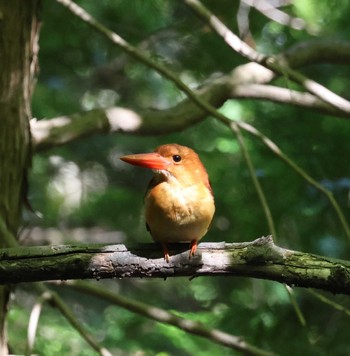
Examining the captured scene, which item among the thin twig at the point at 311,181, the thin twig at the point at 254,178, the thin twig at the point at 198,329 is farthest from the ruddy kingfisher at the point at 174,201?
the thin twig at the point at 198,329

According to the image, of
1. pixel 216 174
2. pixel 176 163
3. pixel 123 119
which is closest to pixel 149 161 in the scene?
pixel 176 163

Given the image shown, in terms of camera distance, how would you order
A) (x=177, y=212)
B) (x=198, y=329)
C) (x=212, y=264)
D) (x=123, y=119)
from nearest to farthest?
(x=212, y=264) → (x=177, y=212) → (x=198, y=329) → (x=123, y=119)

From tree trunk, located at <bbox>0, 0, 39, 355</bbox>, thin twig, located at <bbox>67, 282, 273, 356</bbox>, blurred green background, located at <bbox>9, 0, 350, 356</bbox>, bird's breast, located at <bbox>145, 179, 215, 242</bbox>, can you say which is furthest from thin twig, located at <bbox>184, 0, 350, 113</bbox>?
blurred green background, located at <bbox>9, 0, 350, 356</bbox>

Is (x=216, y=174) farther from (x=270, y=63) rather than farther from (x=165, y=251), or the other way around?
(x=165, y=251)

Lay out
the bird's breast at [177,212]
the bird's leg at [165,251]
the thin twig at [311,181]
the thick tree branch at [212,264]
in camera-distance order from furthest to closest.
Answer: the thin twig at [311,181]
the bird's breast at [177,212]
the bird's leg at [165,251]
the thick tree branch at [212,264]

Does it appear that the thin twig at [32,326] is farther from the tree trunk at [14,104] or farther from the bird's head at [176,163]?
the bird's head at [176,163]

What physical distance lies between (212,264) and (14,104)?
152 centimetres

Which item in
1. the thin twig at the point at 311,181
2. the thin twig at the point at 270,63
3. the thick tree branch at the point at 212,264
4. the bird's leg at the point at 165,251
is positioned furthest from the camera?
the thin twig at the point at 270,63

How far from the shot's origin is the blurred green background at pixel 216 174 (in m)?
4.34

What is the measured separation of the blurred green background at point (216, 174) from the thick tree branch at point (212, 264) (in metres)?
1.40

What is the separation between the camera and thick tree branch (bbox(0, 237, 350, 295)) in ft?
7.77

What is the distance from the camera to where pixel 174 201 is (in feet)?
9.21

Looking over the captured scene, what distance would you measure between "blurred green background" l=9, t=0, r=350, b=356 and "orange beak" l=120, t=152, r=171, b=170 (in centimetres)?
109

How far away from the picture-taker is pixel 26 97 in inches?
140
